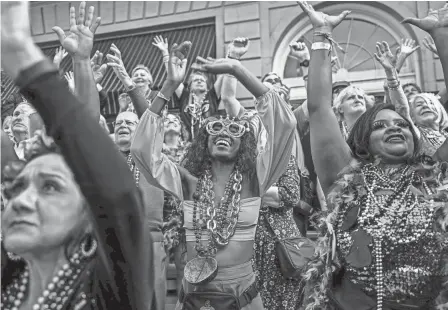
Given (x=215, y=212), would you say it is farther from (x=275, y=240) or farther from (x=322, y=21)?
(x=322, y=21)

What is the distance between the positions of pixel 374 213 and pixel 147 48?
30.8 ft

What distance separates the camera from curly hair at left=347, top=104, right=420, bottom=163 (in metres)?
2.64

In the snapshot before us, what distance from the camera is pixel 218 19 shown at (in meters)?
10.6

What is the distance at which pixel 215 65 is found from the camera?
2.99 metres

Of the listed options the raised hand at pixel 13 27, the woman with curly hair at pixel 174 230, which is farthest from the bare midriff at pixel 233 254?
the raised hand at pixel 13 27

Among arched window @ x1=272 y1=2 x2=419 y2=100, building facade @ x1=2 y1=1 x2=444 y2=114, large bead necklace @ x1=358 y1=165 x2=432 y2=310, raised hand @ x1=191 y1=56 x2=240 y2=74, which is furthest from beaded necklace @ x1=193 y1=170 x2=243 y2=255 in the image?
arched window @ x1=272 y1=2 x2=419 y2=100

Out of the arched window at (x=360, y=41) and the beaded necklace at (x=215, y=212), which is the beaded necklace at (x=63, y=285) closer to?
the beaded necklace at (x=215, y=212)

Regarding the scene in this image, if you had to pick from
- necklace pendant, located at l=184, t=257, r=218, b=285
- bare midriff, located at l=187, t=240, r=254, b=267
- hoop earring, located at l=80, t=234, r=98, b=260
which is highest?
hoop earring, located at l=80, t=234, r=98, b=260

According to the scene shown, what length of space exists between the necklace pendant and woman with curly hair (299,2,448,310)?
672 mm

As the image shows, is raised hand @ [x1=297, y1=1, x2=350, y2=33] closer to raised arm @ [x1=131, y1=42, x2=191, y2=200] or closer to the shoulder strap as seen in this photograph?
raised arm @ [x1=131, y1=42, x2=191, y2=200]

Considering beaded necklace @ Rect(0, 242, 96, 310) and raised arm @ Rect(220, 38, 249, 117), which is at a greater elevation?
raised arm @ Rect(220, 38, 249, 117)

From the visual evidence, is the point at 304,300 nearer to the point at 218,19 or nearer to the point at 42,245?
the point at 42,245

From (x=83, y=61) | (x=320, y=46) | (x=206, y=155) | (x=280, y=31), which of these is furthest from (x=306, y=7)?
(x=280, y=31)

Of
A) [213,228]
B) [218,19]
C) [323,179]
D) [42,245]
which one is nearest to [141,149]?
[213,228]
